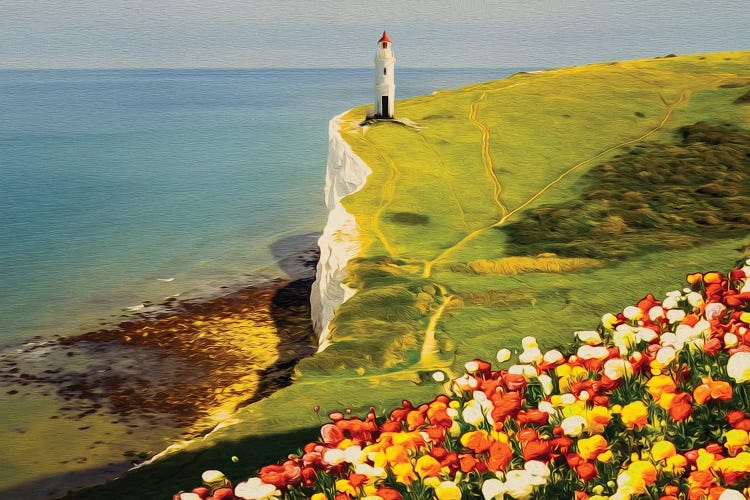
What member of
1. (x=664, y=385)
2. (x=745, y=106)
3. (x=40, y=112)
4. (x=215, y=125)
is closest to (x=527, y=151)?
(x=745, y=106)

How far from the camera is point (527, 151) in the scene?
109 ft

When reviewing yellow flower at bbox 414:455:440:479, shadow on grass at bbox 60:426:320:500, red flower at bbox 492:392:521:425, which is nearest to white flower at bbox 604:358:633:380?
red flower at bbox 492:392:521:425

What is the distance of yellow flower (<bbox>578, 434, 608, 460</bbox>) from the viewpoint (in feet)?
20.3

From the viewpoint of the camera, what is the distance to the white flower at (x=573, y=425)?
21.3 feet

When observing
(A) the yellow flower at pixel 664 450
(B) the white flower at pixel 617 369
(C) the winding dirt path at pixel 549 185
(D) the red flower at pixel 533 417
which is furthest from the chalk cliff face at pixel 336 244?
(A) the yellow flower at pixel 664 450

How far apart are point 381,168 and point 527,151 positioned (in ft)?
20.6

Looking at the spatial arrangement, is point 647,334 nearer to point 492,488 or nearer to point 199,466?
point 492,488

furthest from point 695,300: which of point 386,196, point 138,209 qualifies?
point 138,209

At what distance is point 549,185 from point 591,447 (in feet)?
77.5

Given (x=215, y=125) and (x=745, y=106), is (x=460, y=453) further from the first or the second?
(x=215, y=125)

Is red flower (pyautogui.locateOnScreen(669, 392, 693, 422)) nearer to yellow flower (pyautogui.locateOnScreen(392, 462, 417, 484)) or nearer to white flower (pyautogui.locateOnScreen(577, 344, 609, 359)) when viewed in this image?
white flower (pyautogui.locateOnScreen(577, 344, 609, 359))

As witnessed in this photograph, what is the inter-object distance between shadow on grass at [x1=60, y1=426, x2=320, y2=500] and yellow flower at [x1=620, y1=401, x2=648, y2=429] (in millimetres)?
5038

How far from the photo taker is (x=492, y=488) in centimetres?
589

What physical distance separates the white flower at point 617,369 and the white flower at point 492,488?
6.21 feet
